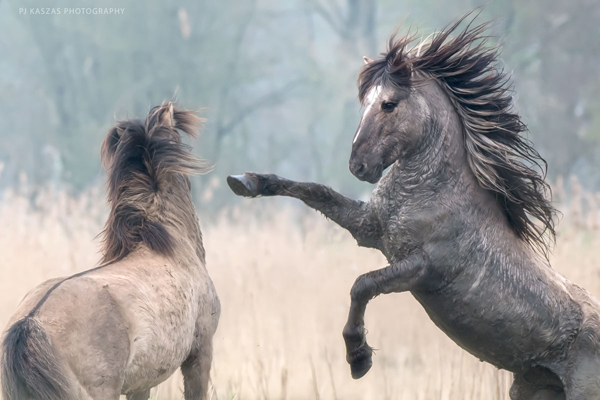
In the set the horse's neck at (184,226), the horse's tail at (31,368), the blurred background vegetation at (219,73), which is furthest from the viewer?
the blurred background vegetation at (219,73)

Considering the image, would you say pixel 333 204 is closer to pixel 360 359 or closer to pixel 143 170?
pixel 360 359

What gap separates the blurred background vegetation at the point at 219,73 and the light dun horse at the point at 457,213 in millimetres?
12853

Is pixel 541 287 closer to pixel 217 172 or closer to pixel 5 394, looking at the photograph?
pixel 5 394

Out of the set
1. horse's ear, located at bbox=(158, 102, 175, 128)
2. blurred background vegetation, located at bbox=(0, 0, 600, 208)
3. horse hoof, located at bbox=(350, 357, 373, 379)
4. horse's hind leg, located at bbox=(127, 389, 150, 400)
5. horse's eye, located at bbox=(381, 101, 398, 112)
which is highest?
blurred background vegetation, located at bbox=(0, 0, 600, 208)

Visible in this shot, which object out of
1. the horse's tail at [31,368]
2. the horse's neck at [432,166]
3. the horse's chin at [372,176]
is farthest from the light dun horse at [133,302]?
the horse's neck at [432,166]

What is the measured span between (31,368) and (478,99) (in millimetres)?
2599

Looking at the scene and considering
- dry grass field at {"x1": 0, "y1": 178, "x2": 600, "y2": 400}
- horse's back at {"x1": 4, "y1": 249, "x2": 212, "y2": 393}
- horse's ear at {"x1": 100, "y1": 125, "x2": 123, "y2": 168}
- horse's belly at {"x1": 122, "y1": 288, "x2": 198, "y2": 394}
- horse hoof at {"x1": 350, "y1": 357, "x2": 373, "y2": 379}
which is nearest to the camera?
horse's back at {"x1": 4, "y1": 249, "x2": 212, "y2": 393}

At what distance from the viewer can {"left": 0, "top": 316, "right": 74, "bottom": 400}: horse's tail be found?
2.93 metres

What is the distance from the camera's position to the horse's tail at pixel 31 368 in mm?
2934

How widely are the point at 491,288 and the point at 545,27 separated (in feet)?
53.2

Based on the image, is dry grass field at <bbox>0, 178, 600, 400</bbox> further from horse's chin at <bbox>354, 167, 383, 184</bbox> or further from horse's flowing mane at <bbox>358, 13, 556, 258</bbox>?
horse's chin at <bbox>354, 167, 383, 184</bbox>

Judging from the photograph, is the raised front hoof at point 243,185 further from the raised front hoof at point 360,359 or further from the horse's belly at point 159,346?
the raised front hoof at point 360,359

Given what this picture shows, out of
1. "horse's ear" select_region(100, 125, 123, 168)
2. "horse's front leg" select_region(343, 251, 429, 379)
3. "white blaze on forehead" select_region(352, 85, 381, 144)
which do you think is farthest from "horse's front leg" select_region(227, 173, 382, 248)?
"horse's ear" select_region(100, 125, 123, 168)

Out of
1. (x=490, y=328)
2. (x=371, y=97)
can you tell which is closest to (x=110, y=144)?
(x=371, y=97)
